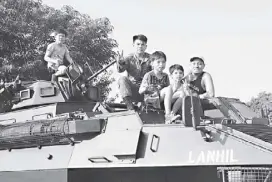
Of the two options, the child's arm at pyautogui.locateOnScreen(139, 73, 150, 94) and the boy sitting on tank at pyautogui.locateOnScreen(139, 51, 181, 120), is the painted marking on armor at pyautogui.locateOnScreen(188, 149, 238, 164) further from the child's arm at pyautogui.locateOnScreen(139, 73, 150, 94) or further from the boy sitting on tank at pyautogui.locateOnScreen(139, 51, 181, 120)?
the child's arm at pyautogui.locateOnScreen(139, 73, 150, 94)

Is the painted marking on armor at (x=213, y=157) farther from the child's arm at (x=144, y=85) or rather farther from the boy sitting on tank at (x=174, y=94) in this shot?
the child's arm at (x=144, y=85)

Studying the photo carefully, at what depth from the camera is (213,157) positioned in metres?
7.50

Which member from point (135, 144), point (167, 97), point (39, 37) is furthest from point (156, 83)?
point (39, 37)

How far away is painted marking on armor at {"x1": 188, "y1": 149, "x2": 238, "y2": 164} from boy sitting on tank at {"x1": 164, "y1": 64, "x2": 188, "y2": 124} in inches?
45.4

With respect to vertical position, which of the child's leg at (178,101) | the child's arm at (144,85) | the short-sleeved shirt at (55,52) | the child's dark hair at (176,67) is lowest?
the child's leg at (178,101)

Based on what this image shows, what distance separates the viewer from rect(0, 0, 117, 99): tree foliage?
→ 77.3 feet

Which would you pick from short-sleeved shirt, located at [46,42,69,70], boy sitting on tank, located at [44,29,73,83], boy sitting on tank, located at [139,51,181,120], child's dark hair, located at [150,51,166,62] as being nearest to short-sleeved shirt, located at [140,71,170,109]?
boy sitting on tank, located at [139,51,181,120]

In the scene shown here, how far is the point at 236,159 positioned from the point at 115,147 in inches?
76.0

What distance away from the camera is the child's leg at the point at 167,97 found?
363 inches

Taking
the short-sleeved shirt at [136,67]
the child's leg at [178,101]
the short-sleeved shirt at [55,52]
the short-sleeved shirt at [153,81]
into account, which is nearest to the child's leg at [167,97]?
the child's leg at [178,101]

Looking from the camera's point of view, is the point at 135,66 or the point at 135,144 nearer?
the point at 135,144

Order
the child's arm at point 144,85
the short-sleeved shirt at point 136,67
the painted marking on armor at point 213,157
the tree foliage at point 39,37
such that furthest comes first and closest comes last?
the tree foliage at point 39,37, the short-sleeved shirt at point 136,67, the child's arm at point 144,85, the painted marking on armor at point 213,157

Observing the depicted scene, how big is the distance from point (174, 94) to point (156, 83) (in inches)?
19.5

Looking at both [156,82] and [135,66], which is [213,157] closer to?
[156,82]
